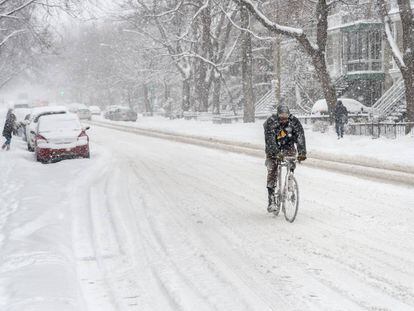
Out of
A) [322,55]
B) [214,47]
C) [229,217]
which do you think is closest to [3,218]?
[229,217]

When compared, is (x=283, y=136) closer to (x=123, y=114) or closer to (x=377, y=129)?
(x=377, y=129)

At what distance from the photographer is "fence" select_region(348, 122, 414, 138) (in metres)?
24.5

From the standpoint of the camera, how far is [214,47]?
146 feet

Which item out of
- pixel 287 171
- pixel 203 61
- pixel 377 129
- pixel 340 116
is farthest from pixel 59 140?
pixel 203 61

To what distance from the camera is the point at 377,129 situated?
26.1 m

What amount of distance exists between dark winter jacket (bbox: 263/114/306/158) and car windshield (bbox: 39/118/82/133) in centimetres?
1185

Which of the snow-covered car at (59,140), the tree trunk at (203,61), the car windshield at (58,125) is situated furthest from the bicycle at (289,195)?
the tree trunk at (203,61)

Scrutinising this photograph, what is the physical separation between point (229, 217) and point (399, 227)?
8.69 ft

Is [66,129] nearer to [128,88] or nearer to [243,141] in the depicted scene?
[243,141]

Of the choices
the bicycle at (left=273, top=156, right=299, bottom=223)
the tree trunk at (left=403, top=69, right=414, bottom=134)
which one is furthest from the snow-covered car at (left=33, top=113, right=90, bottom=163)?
the tree trunk at (left=403, top=69, right=414, bottom=134)

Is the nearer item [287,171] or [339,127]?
[287,171]

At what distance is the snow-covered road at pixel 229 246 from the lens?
5.51m

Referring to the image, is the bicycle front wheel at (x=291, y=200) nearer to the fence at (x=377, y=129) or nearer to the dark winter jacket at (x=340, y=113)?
the fence at (x=377, y=129)

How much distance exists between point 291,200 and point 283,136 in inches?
40.0
